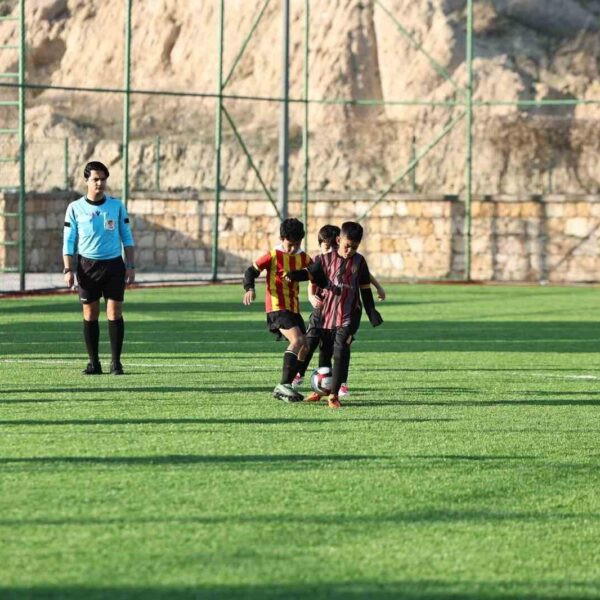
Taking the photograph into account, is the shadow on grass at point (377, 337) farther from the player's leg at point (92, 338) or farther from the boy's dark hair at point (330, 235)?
the boy's dark hair at point (330, 235)

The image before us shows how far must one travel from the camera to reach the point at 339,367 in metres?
12.4

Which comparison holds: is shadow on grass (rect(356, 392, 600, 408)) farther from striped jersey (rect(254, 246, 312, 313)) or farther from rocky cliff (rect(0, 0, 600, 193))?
rocky cliff (rect(0, 0, 600, 193))

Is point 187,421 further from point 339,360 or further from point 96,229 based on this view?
point 96,229

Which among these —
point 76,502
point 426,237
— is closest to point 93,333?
point 76,502

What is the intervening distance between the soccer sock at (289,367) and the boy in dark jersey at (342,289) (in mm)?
347

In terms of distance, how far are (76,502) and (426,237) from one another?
27056 millimetres

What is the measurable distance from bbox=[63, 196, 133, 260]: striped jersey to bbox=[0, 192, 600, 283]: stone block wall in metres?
19.8

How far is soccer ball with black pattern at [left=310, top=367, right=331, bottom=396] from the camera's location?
12516mm

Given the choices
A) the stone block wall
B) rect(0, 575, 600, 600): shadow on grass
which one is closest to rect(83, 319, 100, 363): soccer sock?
rect(0, 575, 600, 600): shadow on grass

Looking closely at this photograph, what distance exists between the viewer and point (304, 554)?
7.04 meters

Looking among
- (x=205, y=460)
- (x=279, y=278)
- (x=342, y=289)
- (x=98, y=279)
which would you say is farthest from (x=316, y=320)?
(x=205, y=460)

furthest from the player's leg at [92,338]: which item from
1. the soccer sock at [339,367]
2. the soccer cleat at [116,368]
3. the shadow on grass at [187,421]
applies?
the shadow on grass at [187,421]

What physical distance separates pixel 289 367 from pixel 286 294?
2.03ft

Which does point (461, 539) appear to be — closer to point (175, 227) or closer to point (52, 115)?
point (175, 227)
